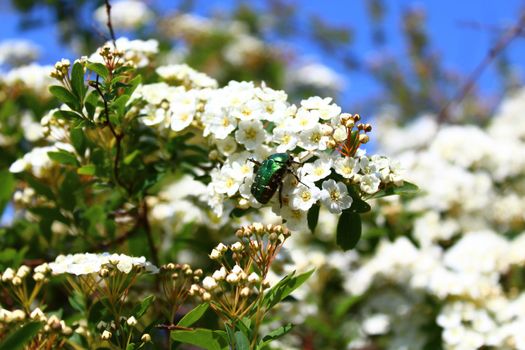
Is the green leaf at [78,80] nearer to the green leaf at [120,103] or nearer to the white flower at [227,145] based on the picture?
the green leaf at [120,103]

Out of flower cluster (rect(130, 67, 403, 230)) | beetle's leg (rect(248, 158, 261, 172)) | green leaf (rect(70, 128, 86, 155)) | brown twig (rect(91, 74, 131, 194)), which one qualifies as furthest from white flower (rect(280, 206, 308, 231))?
green leaf (rect(70, 128, 86, 155))

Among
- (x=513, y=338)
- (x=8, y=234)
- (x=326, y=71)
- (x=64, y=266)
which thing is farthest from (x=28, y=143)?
(x=326, y=71)

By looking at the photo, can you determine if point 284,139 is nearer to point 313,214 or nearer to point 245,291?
point 313,214

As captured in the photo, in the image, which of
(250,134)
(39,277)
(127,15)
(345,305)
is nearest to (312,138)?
(250,134)

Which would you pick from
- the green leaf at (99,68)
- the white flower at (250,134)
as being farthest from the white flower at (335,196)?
the green leaf at (99,68)

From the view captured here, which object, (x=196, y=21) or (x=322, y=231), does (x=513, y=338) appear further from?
(x=196, y=21)

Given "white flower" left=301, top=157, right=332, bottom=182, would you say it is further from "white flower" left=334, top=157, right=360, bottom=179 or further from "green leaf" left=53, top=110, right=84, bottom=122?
"green leaf" left=53, top=110, right=84, bottom=122

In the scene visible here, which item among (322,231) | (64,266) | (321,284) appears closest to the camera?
(64,266)
